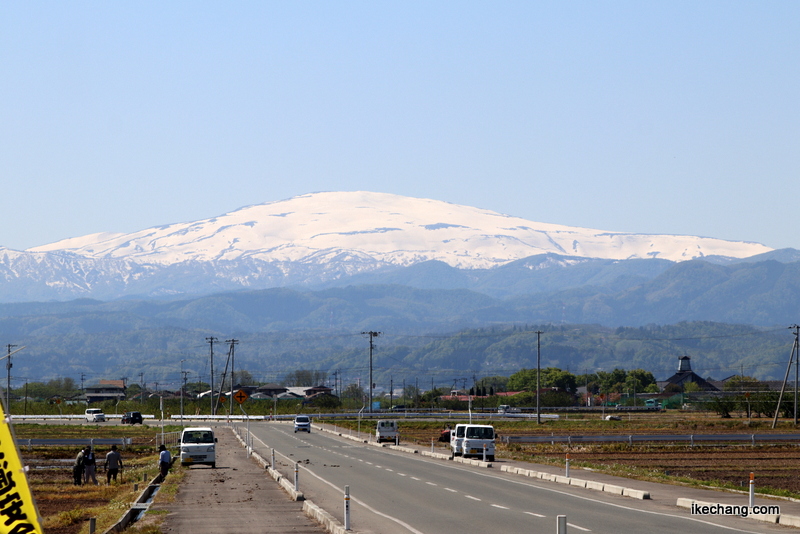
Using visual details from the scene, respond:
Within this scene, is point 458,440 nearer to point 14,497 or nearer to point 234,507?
point 234,507

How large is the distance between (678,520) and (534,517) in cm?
336

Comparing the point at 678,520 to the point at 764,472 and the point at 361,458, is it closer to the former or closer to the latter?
the point at 764,472

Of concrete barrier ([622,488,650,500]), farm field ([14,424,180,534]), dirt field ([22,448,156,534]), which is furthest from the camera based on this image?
concrete barrier ([622,488,650,500])

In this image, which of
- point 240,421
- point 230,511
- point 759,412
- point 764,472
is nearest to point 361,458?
point 764,472

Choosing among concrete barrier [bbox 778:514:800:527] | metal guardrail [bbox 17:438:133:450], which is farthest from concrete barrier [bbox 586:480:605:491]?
metal guardrail [bbox 17:438:133:450]

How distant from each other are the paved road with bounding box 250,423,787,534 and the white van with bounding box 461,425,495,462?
274 centimetres

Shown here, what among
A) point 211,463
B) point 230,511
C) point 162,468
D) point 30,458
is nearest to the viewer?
point 230,511

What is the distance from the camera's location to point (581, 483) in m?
34.3

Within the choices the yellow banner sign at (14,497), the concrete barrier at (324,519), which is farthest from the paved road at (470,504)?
the yellow banner sign at (14,497)

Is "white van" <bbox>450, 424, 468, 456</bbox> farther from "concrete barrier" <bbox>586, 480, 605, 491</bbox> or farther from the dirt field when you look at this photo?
"concrete barrier" <bbox>586, 480, 605, 491</bbox>

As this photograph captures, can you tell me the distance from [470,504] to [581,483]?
759 centimetres

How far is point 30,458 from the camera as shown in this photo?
200 feet

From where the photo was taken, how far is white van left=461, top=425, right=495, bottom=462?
2000 inches

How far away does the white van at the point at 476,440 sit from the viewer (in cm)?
5081
